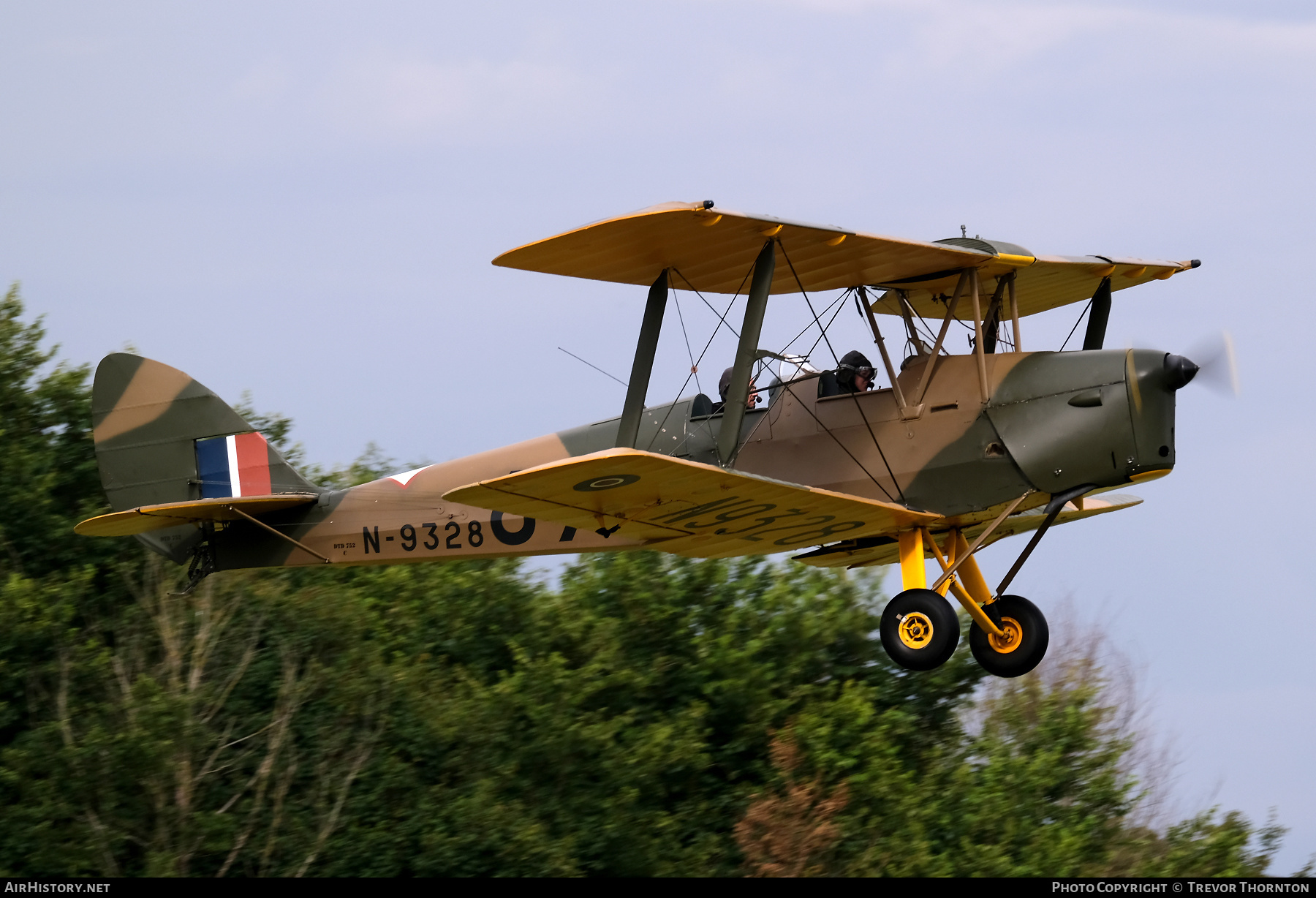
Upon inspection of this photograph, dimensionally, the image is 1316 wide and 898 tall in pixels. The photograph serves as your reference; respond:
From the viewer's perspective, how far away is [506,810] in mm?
17984

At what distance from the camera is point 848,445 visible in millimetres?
10000

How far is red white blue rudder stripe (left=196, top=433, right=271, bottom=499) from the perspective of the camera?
12.4m

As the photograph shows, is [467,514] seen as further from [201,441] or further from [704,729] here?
[704,729]

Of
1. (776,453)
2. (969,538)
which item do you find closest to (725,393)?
(776,453)

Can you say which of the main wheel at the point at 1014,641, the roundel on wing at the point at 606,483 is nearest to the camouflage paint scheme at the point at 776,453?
the main wheel at the point at 1014,641

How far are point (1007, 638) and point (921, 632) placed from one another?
0.91 metres

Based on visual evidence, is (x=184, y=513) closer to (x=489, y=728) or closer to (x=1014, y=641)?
(x=1014, y=641)

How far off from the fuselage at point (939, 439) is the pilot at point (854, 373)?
0.12 m

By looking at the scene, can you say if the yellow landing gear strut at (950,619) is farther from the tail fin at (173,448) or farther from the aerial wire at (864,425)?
the tail fin at (173,448)

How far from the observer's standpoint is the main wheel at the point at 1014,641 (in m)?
9.91

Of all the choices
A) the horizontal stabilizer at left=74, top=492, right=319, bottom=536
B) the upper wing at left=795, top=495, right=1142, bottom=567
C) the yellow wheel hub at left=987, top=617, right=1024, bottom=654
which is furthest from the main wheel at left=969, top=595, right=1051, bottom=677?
the horizontal stabilizer at left=74, top=492, right=319, bottom=536

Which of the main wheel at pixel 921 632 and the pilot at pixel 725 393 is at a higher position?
the pilot at pixel 725 393

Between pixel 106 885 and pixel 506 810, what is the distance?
8.17m

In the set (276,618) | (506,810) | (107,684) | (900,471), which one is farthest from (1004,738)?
(900,471)
